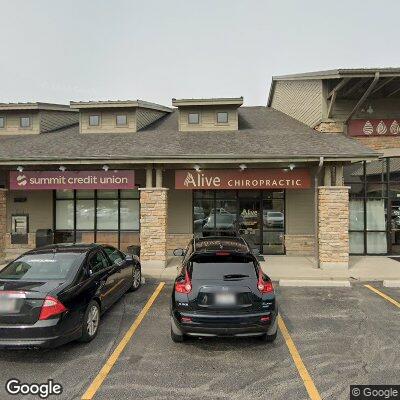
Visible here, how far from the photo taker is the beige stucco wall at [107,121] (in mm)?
16188

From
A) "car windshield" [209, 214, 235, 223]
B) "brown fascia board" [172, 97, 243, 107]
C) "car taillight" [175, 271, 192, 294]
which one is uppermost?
"brown fascia board" [172, 97, 243, 107]

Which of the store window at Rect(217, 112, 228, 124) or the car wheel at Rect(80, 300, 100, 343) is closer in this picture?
the car wheel at Rect(80, 300, 100, 343)

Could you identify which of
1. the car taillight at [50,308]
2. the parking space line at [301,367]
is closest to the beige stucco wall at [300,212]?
the parking space line at [301,367]

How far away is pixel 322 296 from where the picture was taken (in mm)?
8711

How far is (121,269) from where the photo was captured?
793 centimetres

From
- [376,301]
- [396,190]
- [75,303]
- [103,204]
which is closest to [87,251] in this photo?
[75,303]

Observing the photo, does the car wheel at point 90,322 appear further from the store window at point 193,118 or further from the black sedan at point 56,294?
the store window at point 193,118

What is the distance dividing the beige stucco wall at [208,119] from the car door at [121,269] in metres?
8.82

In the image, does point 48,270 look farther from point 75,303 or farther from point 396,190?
point 396,190

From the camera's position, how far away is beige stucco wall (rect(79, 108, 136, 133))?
53.1 ft

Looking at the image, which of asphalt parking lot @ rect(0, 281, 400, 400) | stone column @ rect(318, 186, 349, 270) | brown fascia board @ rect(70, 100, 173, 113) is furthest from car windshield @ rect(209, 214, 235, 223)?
asphalt parking lot @ rect(0, 281, 400, 400)

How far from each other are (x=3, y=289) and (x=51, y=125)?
14822mm

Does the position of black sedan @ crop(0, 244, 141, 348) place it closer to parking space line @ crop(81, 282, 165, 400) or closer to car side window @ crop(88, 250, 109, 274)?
car side window @ crop(88, 250, 109, 274)

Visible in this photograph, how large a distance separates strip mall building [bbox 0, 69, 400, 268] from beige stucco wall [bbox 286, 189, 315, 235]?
44mm
